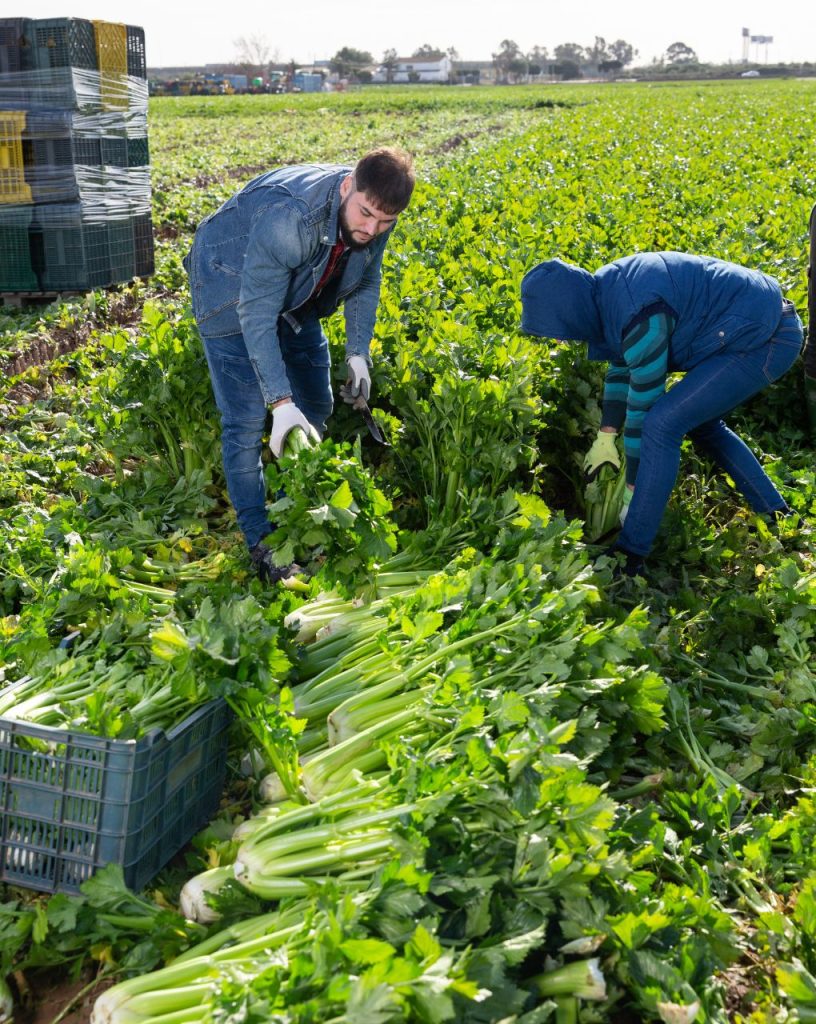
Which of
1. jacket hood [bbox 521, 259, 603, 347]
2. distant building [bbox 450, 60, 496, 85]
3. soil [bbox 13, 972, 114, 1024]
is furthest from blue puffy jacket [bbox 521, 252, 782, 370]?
distant building [bbox 450, 60, 496, 85]

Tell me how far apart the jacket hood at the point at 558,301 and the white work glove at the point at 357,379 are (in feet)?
2.68

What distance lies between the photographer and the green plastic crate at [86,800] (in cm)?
250

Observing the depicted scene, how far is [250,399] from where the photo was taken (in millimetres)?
4367

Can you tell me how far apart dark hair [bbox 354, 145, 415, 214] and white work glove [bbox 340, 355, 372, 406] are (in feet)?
3.59

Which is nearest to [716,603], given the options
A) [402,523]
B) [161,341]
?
[402,523]

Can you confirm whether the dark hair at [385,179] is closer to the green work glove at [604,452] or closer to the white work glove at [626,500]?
the green work glove at [604,452]

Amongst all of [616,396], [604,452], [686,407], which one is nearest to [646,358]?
[686,407]

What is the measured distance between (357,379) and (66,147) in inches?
234

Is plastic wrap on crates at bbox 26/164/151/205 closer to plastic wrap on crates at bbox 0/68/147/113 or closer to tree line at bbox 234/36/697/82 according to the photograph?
plastic wrap on crates at bbox 0/68/147/113

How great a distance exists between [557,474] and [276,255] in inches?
99.7

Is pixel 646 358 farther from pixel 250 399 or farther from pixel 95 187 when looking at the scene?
pixel 95 187

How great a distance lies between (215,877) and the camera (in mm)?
2568

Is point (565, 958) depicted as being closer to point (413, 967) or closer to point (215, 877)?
point (413, 967)

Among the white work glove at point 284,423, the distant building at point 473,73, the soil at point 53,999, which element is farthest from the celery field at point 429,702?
the distant building at point 473,73
